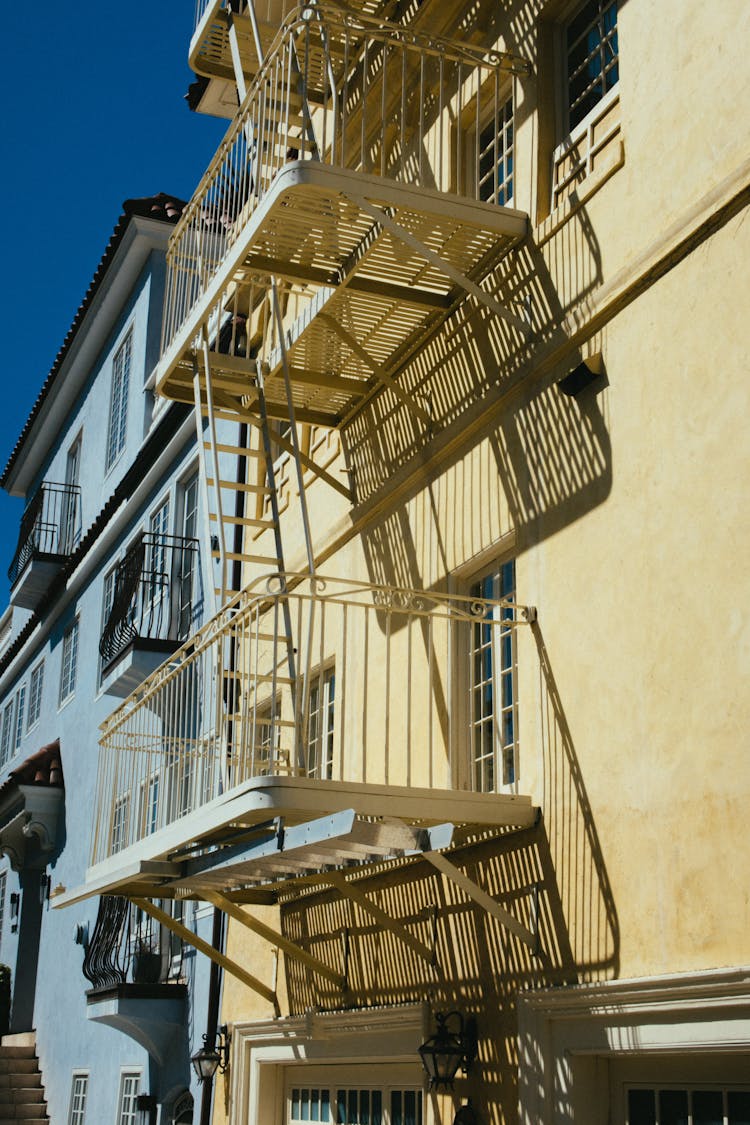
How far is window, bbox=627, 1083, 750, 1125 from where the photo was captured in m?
5.91

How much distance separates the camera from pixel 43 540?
80.3ft

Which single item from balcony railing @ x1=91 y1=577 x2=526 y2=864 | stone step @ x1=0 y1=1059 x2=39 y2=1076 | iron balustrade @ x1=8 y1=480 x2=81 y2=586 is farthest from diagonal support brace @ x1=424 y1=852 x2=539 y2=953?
iron balustrade @ x1=8 y1=480 x2=81 y2=586

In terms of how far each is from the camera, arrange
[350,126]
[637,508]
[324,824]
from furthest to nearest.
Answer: [350,126] < [324,824] < [637,508]

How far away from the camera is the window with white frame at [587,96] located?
314 inches

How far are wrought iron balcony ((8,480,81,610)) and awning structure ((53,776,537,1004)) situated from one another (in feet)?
45.3

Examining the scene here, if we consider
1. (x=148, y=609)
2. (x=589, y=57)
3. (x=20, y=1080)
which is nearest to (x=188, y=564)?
(x=148, y=609)

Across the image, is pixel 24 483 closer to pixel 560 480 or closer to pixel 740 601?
pixel 560 480

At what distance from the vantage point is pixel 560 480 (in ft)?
25.4

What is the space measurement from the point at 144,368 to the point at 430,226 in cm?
1200

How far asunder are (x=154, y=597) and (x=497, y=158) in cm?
847

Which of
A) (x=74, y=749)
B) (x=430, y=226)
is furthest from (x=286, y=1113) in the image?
(x=74, y=749)

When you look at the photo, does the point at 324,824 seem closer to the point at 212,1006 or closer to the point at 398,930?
the point at 398,930

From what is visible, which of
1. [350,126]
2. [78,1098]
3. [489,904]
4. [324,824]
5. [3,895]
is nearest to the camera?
[324,824]

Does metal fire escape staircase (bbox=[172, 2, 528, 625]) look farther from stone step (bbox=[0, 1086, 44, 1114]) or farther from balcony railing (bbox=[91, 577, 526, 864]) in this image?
stone step (bbox=[0, 1086, 44, 1114])
